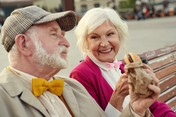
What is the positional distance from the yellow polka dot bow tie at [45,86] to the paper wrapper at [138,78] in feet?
2.03

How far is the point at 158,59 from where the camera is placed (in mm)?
3152

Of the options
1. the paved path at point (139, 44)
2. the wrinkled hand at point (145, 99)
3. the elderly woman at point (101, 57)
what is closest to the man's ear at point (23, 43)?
the elderly woman at point (101, 57)

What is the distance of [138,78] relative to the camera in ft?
4.23

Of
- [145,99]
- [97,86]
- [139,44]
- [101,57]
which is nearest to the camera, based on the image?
[145,99]

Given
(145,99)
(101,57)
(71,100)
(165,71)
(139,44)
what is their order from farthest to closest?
(139,44), (165,71), (101,57), (71,100), (145,99)

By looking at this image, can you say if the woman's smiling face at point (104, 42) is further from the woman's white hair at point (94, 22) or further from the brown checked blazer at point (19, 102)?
the brown checked blazer at point (19, 102)

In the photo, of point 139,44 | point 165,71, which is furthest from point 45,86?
point 139,44

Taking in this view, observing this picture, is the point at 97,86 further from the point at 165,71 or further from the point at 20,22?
the point at 165,71

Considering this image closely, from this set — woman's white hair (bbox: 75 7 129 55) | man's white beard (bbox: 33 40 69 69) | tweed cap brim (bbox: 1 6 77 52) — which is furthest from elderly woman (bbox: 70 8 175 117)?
tweed cap brim (bbox: 1 6 77 52)

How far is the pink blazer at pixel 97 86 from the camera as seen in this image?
209cm

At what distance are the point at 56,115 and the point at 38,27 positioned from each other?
73 centimetres

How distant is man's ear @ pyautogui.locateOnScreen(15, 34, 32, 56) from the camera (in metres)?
1.49

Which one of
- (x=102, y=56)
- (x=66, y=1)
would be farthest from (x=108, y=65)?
(x=66, y=1)

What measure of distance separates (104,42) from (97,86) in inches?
20.7
